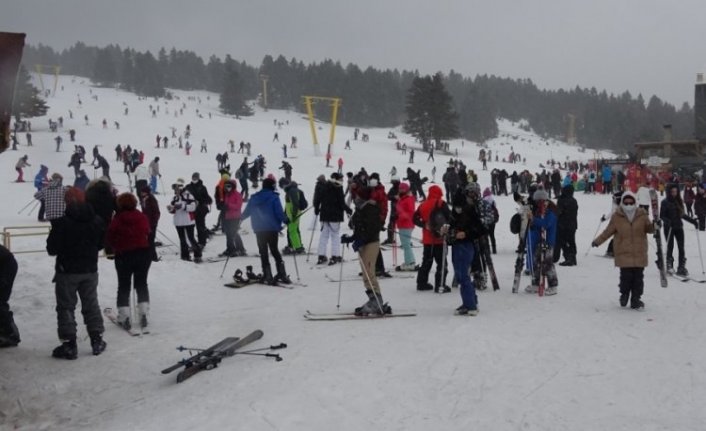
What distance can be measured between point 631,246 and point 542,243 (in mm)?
1365

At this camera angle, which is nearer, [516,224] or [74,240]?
[74,240]

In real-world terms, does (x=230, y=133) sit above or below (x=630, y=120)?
below

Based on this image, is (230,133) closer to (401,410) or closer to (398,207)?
(398,207)

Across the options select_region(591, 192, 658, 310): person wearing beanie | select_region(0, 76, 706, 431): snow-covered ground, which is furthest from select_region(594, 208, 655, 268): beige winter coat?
select_region(0, 76, 706, 431): snow-covered ground

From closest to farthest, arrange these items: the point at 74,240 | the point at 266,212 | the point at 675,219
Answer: the point at 74,240 < the point at 266,212 < the point at 675,219

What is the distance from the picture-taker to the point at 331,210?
11.8 m

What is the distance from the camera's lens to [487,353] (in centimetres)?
584

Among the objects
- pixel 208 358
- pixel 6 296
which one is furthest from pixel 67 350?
pixel 208 358

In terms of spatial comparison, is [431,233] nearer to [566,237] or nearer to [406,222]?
[406,222]

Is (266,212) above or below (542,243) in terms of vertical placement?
above

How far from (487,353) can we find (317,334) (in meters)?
1.97

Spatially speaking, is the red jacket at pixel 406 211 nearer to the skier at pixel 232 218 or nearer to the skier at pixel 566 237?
the skier at pixel 566 237

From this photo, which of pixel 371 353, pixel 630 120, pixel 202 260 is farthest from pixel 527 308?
pixel 630 120

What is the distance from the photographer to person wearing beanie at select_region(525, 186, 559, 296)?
8.85 m
